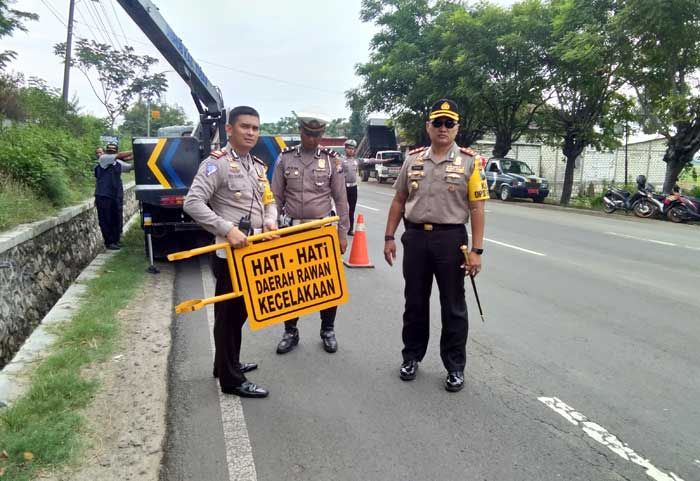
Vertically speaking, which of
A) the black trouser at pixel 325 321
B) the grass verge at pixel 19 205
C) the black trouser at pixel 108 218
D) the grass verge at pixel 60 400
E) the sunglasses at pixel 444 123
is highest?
the sunglasses at pixel 444 123

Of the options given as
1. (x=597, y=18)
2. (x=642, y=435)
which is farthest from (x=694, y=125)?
(x=642, y=435)

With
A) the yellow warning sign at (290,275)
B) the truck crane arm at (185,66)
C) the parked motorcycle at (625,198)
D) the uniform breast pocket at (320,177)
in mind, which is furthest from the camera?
the parked motorcycle at (625,198)

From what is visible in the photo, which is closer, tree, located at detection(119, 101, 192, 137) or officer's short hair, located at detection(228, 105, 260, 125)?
officer's short hair, located at detection(228, 105, 260, 125)

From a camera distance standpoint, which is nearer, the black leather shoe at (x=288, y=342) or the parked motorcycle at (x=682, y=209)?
the black leather shoe at (x=288, y=342)

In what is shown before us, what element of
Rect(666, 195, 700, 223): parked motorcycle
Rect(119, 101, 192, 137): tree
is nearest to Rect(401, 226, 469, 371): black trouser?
Rect(666, 195, 700, 223): parked motorcycle

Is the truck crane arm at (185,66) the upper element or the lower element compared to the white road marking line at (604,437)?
upper

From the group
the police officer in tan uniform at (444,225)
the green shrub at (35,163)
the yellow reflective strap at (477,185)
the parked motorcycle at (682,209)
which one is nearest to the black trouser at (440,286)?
the police officer in tan uniform at (444,225)

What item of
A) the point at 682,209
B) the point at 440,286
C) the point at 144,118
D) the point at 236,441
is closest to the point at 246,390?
the point at 236,441

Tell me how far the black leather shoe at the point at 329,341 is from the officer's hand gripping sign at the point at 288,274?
0.82 meters

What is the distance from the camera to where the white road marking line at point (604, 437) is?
9.24 feet

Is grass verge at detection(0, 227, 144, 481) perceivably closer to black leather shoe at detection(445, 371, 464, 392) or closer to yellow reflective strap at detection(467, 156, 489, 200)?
black leather shoe at detection(445, 371, 464, 392)

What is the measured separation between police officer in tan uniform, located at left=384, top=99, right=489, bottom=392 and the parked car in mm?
18770

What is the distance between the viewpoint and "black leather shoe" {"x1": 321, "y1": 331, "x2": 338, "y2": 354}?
176 inches

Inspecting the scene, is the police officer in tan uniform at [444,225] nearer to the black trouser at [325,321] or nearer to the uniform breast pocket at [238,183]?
the black trouser at [325,321]
